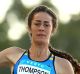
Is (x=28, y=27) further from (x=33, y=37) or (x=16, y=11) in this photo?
(x=16, y=11)

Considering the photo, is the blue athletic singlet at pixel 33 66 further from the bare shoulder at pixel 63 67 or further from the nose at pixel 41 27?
the nose at pixel 41 27

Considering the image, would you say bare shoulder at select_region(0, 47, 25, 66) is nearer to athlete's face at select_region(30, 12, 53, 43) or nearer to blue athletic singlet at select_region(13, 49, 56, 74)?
blue athletic singlet at select_region(13, 49, 56, 74)

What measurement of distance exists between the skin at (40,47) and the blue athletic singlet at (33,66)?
0.14 feet

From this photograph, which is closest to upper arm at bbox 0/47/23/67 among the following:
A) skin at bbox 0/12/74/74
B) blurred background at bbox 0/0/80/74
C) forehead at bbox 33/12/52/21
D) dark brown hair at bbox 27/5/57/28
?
skin at bbox 0/12/74/74

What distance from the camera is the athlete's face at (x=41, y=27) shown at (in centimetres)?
581

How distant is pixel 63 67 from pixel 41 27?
459 mm

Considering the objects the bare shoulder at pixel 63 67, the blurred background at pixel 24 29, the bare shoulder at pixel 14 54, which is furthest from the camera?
the blurred background at pixel 24 29

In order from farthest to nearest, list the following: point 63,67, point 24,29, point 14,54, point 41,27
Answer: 1. point 24,29
2. point 14,54
3. point 63,67
4. point 41,27

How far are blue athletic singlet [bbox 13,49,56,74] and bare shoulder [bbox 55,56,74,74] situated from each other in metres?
0.05

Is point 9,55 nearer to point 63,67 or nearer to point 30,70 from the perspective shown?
point 30,70

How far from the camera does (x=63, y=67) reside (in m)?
5.93

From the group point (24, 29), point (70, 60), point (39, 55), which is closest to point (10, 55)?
point (39, 55)

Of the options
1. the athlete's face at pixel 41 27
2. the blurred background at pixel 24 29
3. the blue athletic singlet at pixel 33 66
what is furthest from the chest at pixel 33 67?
the blurred background at pixel 24 29

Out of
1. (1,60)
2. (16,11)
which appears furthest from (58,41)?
(1,60)
